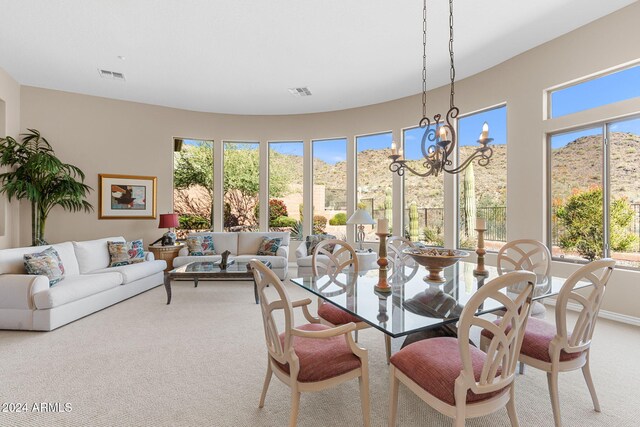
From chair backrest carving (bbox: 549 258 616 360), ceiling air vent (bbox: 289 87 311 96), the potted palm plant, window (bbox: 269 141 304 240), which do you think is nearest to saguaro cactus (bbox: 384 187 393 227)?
window (bbox: 269 141 304 240)

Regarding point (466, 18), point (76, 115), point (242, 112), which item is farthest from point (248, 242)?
point (466, 18)

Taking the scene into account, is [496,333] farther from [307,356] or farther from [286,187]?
[286,187]

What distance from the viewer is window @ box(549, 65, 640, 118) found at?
3.32 meters

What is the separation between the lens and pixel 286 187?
6.87 metres

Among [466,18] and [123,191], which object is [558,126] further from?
[123,191]

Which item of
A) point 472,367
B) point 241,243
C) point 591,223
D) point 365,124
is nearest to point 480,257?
point 472,367

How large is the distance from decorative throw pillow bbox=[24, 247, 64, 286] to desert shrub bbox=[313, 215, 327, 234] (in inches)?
173

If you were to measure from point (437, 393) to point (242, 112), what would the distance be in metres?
6.41

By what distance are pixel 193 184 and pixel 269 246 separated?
2420 millimetres

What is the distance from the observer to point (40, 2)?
313cm

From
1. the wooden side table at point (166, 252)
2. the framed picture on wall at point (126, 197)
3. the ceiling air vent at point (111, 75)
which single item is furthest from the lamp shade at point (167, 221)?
the ceiling air vent at point (111, 75)

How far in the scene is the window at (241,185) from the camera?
22.2 ft

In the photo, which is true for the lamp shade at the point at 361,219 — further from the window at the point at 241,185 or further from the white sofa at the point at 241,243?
the window at the point at 241,185

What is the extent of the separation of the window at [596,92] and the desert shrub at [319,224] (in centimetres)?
439
